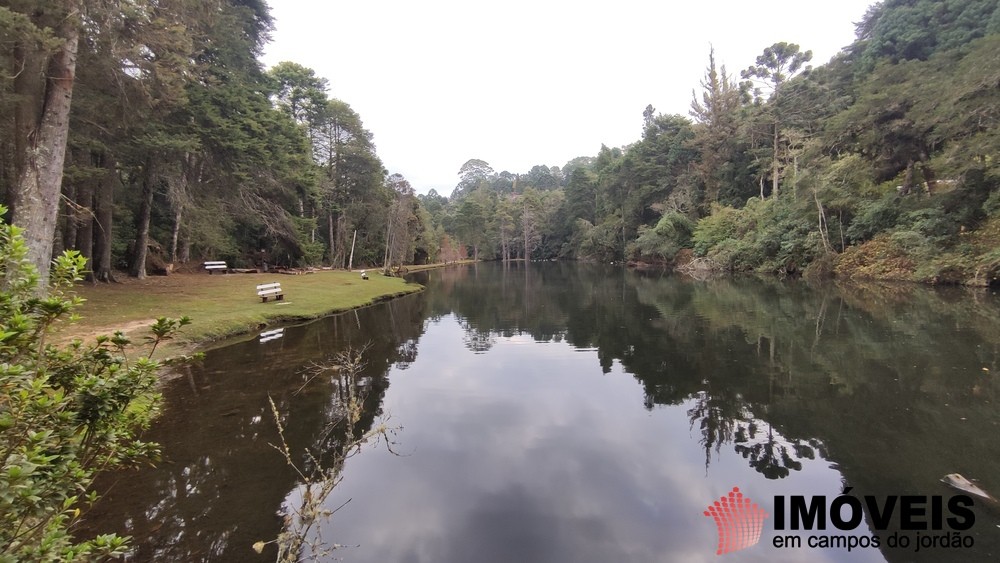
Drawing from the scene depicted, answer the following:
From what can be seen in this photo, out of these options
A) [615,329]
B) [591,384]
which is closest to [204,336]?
[591,384]

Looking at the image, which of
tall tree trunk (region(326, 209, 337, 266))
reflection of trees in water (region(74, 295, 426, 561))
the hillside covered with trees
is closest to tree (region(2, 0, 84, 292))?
reflection of trees in water (region(74, 295, 426, 561))

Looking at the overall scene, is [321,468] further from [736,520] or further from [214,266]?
[214,266]

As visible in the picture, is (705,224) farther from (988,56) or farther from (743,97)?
(988,56)

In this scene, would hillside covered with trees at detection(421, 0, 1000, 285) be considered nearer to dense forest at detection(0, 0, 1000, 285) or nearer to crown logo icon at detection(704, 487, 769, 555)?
dense forest at detection(0, 0, 1000, 285)

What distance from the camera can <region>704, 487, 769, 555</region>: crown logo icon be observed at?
4.29m

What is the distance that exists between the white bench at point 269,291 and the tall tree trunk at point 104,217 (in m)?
5.94

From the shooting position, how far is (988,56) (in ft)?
64.2

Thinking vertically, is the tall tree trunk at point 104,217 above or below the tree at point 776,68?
below

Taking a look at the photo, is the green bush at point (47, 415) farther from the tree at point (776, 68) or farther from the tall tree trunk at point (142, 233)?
the tree at point (776, 68)

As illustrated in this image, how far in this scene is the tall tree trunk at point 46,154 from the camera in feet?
32.6

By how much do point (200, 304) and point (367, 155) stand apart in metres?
29.8

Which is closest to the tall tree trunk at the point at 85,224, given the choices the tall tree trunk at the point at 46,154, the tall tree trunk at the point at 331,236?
the tall tree trunk at the point at 46,154

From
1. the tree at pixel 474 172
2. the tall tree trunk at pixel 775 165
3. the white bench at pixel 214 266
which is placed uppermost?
the tree at pixel 474 172

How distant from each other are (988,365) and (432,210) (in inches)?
4005
